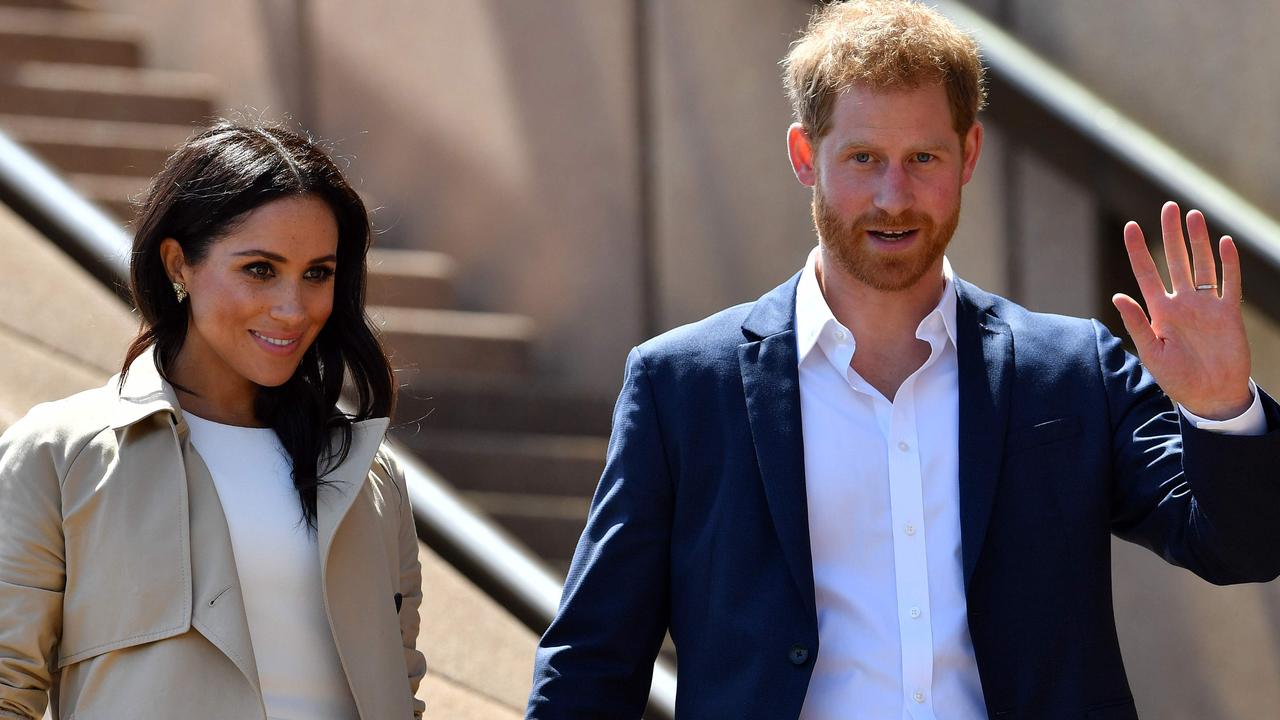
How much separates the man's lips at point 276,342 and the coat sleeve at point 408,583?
30cm

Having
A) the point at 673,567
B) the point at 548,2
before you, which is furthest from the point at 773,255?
the point at 673,567

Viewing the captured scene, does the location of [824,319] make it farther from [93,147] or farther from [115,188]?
[93,147]

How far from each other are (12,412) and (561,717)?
1.62 metres

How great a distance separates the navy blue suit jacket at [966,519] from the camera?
2305 mm

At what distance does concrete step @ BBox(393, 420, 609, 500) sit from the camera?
17.3 feet

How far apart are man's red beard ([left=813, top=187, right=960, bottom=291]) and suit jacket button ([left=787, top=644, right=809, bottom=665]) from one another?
0.58 m

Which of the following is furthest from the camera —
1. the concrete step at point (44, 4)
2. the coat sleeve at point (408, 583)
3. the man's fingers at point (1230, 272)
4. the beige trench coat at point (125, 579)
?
the concrete step at point (44, 4)

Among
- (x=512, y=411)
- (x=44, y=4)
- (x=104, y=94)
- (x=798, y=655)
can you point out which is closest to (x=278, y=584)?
(x=798, y=655)

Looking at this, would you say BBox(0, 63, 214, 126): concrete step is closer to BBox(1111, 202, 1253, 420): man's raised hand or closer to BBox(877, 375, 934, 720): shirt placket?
BBox(877, 375, 934, 720): shirt placket

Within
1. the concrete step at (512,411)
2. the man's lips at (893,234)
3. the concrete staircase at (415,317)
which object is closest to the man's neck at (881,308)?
the man's lips at (893,234)

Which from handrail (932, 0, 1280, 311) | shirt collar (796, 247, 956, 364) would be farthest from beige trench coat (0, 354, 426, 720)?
handrail (932, 0, 1280, 311)

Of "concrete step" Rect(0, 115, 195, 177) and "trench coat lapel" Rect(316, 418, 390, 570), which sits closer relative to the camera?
"trench coat lapel" Rect(316, 418, 390, 570)

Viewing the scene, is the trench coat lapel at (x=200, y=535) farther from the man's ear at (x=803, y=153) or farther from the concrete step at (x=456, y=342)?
the concrete step at (x=456, y=342)

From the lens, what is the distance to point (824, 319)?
8.32ft
